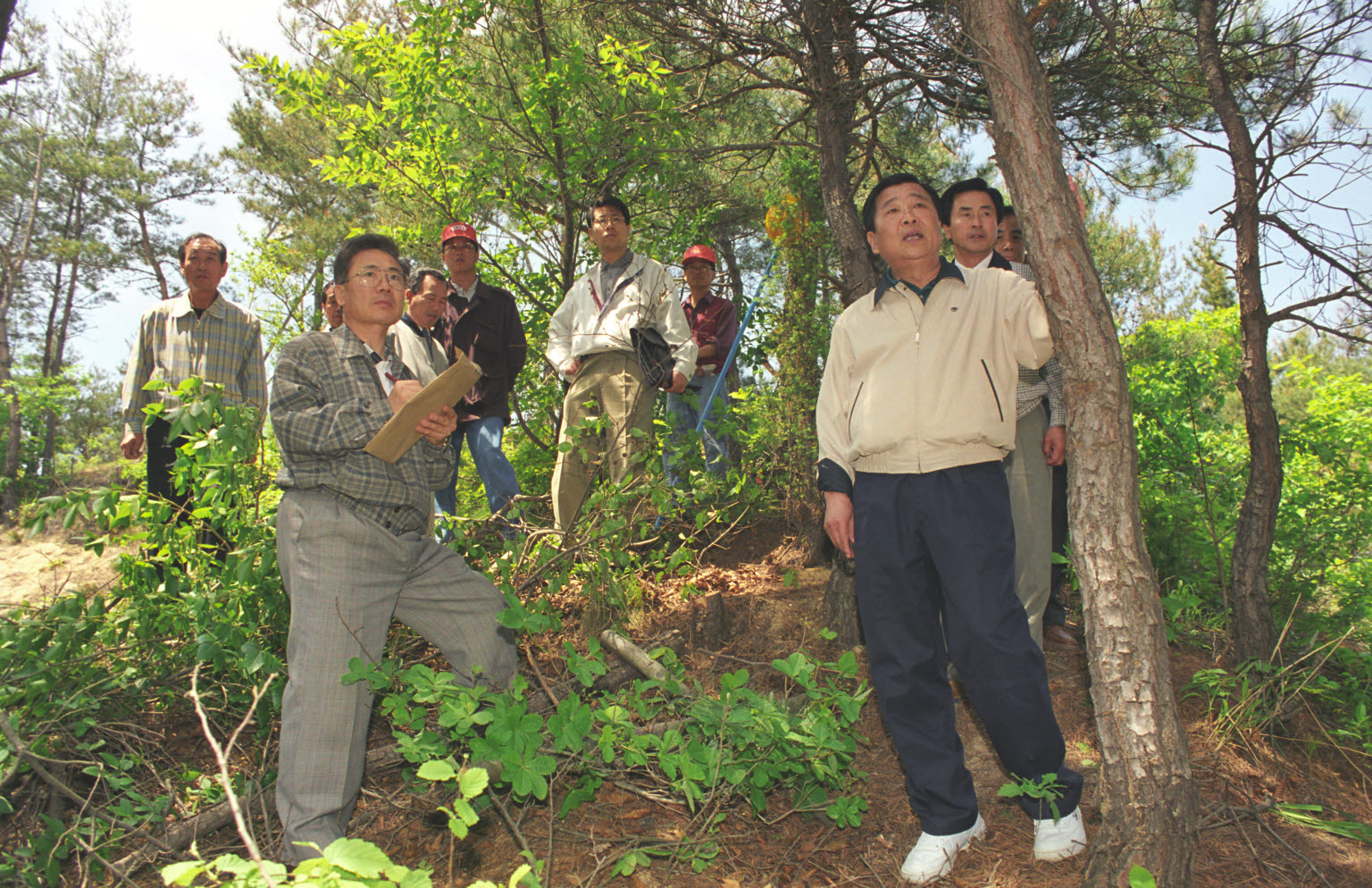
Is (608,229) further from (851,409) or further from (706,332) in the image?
(851,409)

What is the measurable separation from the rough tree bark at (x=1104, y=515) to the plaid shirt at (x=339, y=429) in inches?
82.5

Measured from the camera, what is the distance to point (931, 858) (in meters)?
2.37

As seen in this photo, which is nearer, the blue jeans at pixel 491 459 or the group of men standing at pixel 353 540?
the group of men standing at pixel 353 540

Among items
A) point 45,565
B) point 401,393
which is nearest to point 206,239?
point 401,393

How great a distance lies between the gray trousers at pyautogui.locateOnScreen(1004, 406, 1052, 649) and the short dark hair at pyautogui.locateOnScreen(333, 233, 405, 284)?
241 centimetres

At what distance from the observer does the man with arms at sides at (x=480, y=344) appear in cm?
468

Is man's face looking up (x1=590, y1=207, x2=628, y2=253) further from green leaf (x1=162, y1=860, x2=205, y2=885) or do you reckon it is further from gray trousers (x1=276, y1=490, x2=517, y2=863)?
green leaf (x1=162, y1=860, x2=205, y2=885)

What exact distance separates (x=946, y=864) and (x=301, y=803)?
73.3 inches

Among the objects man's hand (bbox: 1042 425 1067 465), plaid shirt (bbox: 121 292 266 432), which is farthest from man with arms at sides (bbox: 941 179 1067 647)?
plaid shirt (bbox: 121 292 266 432)

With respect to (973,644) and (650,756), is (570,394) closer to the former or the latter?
(650,756)

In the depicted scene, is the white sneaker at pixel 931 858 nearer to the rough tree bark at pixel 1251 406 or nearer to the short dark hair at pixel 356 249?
the rough tree bark at pixel 1251 406

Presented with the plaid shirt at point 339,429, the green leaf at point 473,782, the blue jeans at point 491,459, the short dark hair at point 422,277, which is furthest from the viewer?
the blue jeans at point 491,459

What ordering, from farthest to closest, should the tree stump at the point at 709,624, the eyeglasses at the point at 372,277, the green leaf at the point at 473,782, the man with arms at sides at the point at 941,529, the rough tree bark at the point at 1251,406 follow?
the tree stump at the point at 709,624 < the rough tree bark at the point at 1251,406 < the eyeglasses at the point at 372,277 < the man with arms at sides at the point at 941,529 < the green leaf at the point at 473,782

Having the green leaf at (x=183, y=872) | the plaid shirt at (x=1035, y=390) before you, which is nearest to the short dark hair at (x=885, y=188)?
the plaid shirt at (x=1035, y=390)
